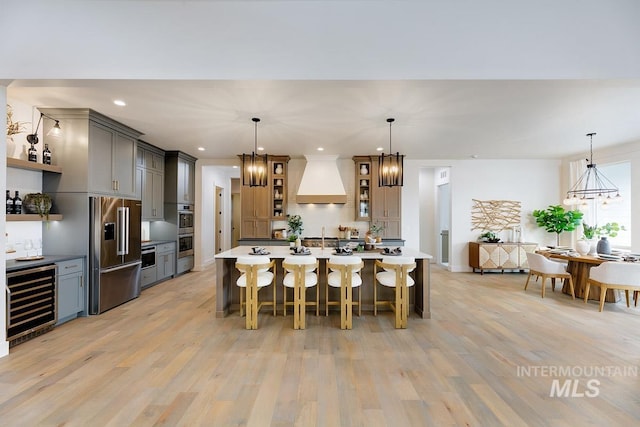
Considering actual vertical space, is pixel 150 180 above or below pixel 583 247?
above

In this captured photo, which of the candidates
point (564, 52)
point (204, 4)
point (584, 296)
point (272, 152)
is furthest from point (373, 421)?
point (272, 152)

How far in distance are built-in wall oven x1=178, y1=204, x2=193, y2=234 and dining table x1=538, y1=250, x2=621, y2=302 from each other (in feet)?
25.9

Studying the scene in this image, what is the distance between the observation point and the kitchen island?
3820 mm

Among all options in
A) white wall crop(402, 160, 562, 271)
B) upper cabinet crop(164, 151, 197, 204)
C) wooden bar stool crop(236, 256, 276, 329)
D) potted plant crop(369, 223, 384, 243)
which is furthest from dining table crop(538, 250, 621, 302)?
upper cabinet crop(164, 151, 197, 204)

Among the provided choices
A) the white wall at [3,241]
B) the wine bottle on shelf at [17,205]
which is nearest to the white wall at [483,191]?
the white wall at [3,241]

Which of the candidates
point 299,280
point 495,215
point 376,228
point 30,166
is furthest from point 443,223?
point 30,166

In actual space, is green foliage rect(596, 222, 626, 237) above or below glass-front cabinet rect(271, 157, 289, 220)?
below

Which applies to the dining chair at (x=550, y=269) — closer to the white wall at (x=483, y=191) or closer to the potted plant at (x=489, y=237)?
the potted plant at (x=489, y=237)

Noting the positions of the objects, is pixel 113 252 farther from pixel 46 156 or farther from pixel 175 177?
pixel 175 177

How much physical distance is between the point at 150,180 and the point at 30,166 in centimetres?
227

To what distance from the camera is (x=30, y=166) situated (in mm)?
3375

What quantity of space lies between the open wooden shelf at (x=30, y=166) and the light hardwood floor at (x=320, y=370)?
207 cm

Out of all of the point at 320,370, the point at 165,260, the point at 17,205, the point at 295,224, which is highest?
the point at 17,205

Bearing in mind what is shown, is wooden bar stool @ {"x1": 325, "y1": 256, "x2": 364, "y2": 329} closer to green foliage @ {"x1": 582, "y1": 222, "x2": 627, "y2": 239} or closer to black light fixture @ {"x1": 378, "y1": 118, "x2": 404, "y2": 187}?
black light fixture @ {"x1": 378, "y1": 118, "x2": 404, "y2": 187}
